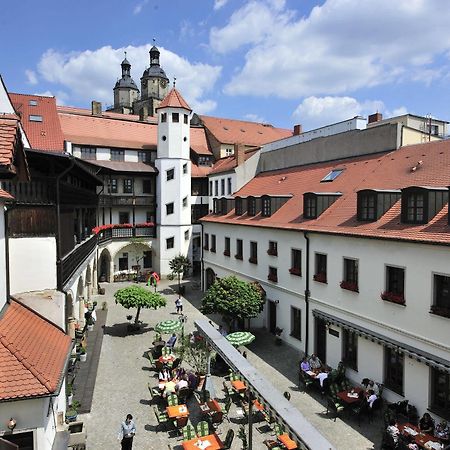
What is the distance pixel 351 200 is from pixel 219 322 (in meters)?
11.2

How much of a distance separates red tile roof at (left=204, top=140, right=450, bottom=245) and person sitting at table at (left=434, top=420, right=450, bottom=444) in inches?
208

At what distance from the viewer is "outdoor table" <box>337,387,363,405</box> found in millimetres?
13695

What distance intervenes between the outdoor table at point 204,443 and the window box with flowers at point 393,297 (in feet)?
24.2

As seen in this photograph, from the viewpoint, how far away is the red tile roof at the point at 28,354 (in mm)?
7977

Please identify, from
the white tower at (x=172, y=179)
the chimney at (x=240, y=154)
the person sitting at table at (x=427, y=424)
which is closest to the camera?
the person sitting at table at (x=427, y=424)

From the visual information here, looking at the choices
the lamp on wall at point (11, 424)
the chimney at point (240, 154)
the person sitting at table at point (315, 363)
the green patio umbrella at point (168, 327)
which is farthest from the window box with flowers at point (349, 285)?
the chimney at point (240, 154)

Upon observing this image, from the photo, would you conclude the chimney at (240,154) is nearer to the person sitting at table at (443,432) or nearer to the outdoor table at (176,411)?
the outdoor table at (176,411)

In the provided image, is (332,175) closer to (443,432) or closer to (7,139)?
(443,432)

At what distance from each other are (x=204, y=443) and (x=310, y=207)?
12223mm

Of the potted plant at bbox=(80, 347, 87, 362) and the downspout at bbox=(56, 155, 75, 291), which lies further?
the potted plant at bbox=(80, 347, 87, 362)

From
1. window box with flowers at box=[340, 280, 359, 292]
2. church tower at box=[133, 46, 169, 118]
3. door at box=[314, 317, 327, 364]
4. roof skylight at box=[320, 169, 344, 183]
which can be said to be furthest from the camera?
church tower at box=[133, 46, 169, 118]

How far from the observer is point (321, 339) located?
59.9 feet

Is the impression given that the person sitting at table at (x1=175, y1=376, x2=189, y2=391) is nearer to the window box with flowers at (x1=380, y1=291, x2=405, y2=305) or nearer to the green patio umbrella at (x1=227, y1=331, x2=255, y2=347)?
the green patio umbrella at (x1=227, y1=331, x2=255, y2=347)

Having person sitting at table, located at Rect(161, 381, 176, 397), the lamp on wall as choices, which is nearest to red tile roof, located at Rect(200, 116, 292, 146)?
person sitting at table, located at Rect(161, 381, 176, 397)
